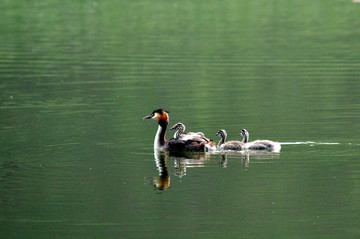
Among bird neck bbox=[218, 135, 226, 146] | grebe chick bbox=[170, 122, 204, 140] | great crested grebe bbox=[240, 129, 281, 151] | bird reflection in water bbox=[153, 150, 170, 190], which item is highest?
grebe chick bbox=[170, 122, 204, 140]

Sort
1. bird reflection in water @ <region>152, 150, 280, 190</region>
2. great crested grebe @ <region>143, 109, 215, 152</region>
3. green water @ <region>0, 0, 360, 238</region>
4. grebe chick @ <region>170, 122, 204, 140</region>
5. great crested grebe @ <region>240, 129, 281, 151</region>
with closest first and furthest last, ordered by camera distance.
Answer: green water @ <region>0, 0, 360, 238</region>
bird reflection in water @ <region>152, 150, 280, 190</region>
great crested grebe @ <region>240, 129, 281, 151</region>
great crested grebe @ <region>143, 109, 215, 152</region>
grebe chick @ <region>170, 122, 204, 140</region>

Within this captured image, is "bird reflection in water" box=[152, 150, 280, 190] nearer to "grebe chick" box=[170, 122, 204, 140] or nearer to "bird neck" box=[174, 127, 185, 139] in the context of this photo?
"grebe chick" box=[170, 122, 204, 140]

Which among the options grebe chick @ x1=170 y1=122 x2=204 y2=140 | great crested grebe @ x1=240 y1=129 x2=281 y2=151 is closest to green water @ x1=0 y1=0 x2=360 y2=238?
great crested grebe @ x1=240 y1=129 x2=281 y2=151

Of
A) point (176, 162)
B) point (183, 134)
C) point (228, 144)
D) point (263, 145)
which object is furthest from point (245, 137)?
point (176, 162)

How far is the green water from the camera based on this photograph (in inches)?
460

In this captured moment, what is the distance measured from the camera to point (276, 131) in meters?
17.5

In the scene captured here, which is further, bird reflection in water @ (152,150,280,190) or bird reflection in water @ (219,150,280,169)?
bird reflection in water @ (219,150,280,169)

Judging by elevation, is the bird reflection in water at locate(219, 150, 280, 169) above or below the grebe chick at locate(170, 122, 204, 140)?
below

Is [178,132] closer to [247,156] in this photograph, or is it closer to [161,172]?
[247,156]

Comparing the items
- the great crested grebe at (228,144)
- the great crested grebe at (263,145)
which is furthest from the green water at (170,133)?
the great crested grebe at (228,144)

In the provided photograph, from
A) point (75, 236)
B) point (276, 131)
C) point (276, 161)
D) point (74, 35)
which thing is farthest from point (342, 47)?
point (75, 236)

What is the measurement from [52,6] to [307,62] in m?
33.6

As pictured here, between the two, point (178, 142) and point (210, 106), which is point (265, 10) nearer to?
point (210, 106)

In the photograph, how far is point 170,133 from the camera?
64.5 ft
